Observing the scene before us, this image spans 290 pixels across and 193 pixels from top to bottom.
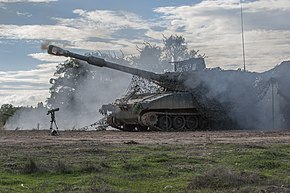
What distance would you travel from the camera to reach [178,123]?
37188 millimetres

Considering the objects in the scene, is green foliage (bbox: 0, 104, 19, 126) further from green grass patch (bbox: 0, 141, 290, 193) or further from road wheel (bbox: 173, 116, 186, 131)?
green grass patch (bbox: 0, 141, 290, 193)

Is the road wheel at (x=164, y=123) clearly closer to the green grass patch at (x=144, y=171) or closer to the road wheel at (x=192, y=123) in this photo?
the road wheel at (x=192, y=123)

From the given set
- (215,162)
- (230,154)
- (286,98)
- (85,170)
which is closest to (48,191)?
(85,170)

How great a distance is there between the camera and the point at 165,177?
1184 centimetres

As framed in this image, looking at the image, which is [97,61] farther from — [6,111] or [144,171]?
[144,171]

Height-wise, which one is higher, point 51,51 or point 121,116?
point 51,51

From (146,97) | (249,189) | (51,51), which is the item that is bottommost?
(249,189)

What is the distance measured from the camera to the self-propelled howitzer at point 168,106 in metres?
35.8

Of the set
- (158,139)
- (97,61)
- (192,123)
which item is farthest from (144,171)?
(192,123)

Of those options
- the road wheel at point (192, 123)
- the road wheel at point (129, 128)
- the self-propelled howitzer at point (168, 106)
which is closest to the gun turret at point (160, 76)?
the self-propelled howitzer at point (168, 106)

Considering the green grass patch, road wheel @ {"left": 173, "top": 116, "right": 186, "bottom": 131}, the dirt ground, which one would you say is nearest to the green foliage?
road wheel @ {"left": 173, "top": 116, "right": 186, "bottom": 131}

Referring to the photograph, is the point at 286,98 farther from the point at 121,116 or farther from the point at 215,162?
the point at 215,162

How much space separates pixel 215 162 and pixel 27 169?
4.18m

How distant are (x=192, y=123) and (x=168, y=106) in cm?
238
